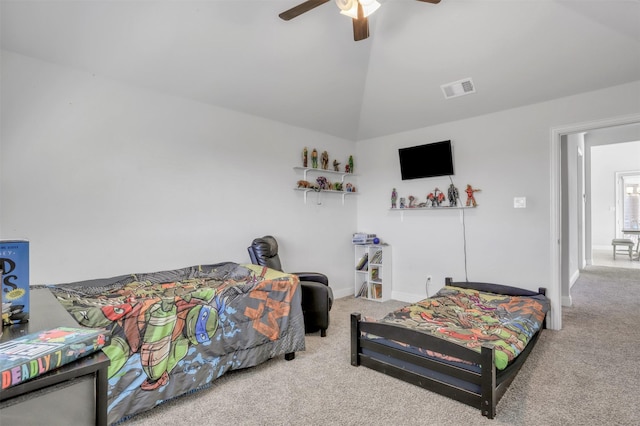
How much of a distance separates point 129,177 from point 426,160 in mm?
3401

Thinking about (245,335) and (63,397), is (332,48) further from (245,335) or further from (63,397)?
(63,397)

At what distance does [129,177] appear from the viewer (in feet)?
9.61

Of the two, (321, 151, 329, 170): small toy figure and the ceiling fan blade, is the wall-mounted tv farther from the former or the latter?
the ceiling fan blade

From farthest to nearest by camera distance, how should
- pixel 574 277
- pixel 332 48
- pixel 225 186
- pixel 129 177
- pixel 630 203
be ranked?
pixel 630 203 → pixel 574 277 → pixel 225 186 → pixel 332 48 → pixel 129 177

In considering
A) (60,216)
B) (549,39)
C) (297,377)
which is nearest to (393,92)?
(549,39)

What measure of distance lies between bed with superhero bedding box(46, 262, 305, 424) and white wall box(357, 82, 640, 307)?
2354 millimetres

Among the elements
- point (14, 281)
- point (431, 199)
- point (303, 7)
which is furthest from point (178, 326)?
point (431, 199)

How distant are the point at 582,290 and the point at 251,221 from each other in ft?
16.7

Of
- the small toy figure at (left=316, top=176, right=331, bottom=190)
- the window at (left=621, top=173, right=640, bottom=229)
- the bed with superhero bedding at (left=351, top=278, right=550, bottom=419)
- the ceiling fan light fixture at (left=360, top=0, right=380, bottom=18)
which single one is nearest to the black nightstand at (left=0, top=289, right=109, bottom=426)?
the bed with superhero bedding at (left=351, top=278, right=550, bottom=419)

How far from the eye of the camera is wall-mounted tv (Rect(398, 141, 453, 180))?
4.15 metres

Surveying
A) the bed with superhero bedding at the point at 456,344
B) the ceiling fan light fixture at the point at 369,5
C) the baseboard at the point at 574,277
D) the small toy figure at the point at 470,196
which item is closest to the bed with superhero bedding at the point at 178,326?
the bed with superhero bedding at the point at 456,344

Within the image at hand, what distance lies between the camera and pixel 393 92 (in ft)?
13.0

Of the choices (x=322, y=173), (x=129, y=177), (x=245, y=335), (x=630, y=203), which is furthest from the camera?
(x=630, y=203)

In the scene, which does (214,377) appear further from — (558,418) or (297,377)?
(558,418)
